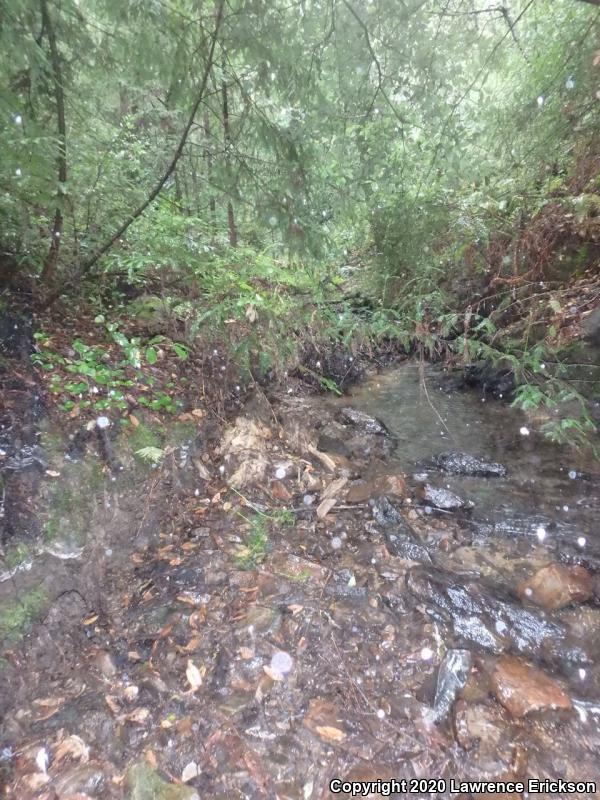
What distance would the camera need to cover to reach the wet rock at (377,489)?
5113 mm

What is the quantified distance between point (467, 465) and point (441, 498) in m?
0.99

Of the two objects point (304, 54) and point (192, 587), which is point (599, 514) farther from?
point (304, 54)

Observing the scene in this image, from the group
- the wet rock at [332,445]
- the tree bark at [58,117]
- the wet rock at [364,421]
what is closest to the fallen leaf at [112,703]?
the tree bark at [58,117]

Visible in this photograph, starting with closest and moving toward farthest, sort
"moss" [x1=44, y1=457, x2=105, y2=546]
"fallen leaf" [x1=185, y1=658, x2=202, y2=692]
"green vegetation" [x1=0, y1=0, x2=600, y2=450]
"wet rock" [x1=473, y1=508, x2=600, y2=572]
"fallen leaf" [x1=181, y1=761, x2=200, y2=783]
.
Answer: "fallen leaf" [x1=181, y1=761, x2=200, y2=783], "fallen leaf" [x1=185, y1=658, x2=202, y2=692], "moss" [x1=44, y1=457, x2=105, y2=546], "green vegetation" [x1=0, y1=0, x2=600, y2=450], "wet rock" [x1=473, y1=508, x2=600, y2=572]

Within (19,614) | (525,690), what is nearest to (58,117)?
(19,614)

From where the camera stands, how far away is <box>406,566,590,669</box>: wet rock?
3.31 meters

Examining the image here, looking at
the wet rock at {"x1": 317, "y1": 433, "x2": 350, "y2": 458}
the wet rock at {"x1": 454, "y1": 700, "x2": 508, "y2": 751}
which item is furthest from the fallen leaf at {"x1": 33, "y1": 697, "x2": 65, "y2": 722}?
the wet rock at {"x1": 317, "y1": 433, "x2": 350, "y2": 458}

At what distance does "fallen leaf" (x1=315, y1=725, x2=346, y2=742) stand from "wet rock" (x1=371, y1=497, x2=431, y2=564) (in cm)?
178

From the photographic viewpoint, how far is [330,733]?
269 cm

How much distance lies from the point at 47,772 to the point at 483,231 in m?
8.81

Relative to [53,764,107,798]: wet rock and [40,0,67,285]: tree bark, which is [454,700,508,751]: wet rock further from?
[40,0,67,285]: tree bark

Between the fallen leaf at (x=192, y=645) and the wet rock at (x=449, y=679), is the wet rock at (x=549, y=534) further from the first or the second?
the fallen leaf at (x=192, y=645)

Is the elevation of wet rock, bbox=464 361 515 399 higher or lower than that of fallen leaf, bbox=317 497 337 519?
higher

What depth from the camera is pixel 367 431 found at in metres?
6.83
